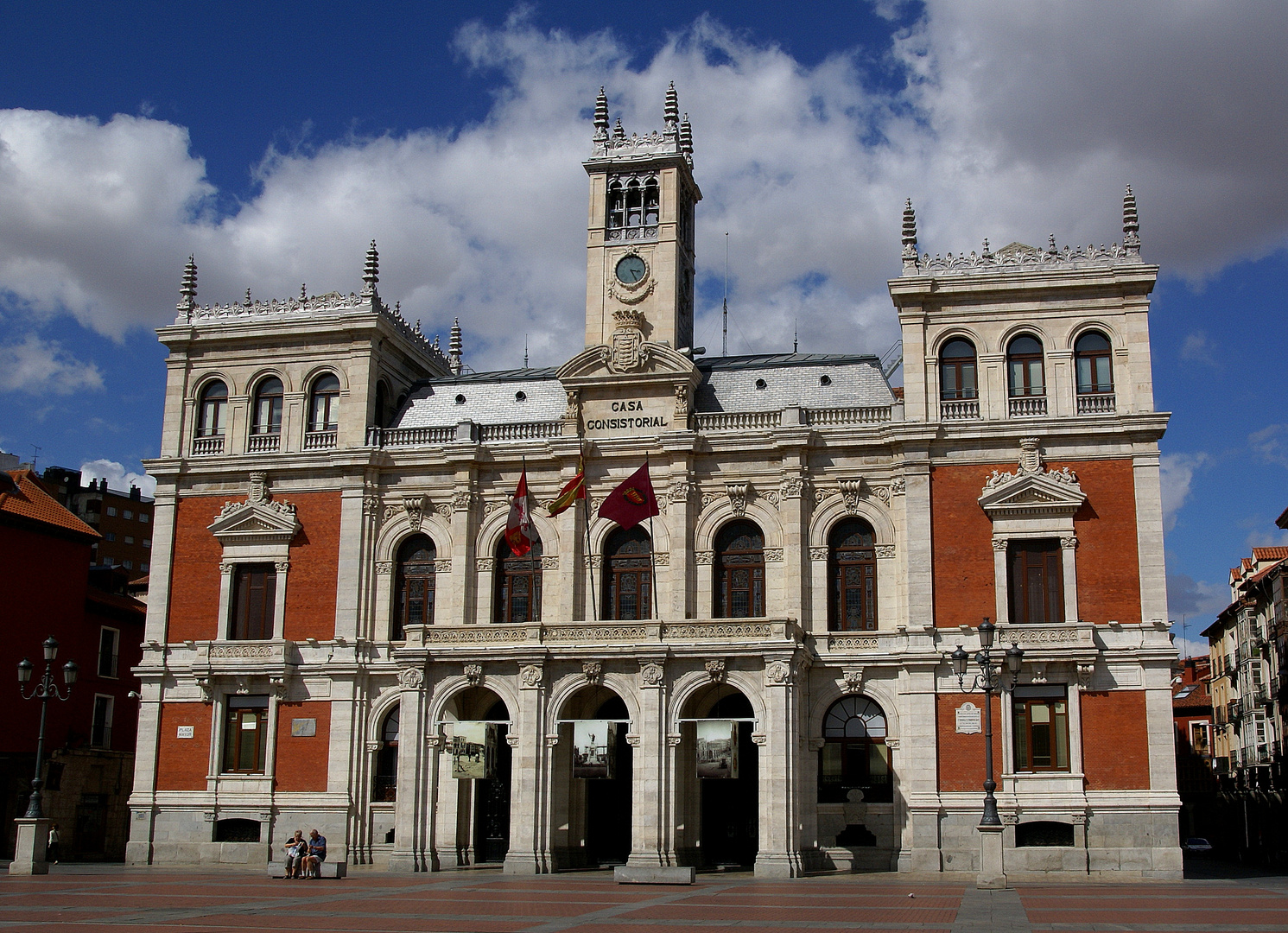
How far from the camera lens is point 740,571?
4716cm

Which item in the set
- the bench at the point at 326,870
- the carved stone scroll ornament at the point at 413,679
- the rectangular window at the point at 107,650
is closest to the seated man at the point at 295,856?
the bench at the point at 326,870

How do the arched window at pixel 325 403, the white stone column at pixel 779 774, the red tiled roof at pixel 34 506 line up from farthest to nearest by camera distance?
the red tiled roof at pixel 34 506
the arched window at pixel 325 403
the white stone column at pixel 779 774

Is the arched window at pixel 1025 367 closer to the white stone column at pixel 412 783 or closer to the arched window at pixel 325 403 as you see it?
the white stone column at pixel 412 783

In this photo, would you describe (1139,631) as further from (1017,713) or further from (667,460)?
(667,460)

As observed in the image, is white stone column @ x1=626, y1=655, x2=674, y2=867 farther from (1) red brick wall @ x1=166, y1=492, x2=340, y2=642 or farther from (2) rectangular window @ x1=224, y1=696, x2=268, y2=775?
(2) rectangular window @ x1=224, y1=696, x2=268, y2=775

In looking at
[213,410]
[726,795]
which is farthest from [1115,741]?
[213,410]

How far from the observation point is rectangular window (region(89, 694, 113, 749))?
58.4 meters

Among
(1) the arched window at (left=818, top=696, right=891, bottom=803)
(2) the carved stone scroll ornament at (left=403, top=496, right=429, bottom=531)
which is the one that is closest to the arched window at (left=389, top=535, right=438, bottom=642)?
(2) the carved stone scroll ornament at (left=403, top=496, right=429, bottom=531)

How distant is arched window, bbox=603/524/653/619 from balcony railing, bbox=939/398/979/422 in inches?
437

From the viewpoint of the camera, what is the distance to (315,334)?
169 ft

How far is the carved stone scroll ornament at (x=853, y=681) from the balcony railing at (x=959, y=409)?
9.09 meters

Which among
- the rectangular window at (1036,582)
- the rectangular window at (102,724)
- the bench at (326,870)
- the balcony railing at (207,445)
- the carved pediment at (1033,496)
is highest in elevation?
the balcony railing at (207,445)

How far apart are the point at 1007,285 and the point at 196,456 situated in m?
30.5

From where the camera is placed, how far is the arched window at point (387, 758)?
47.8m
